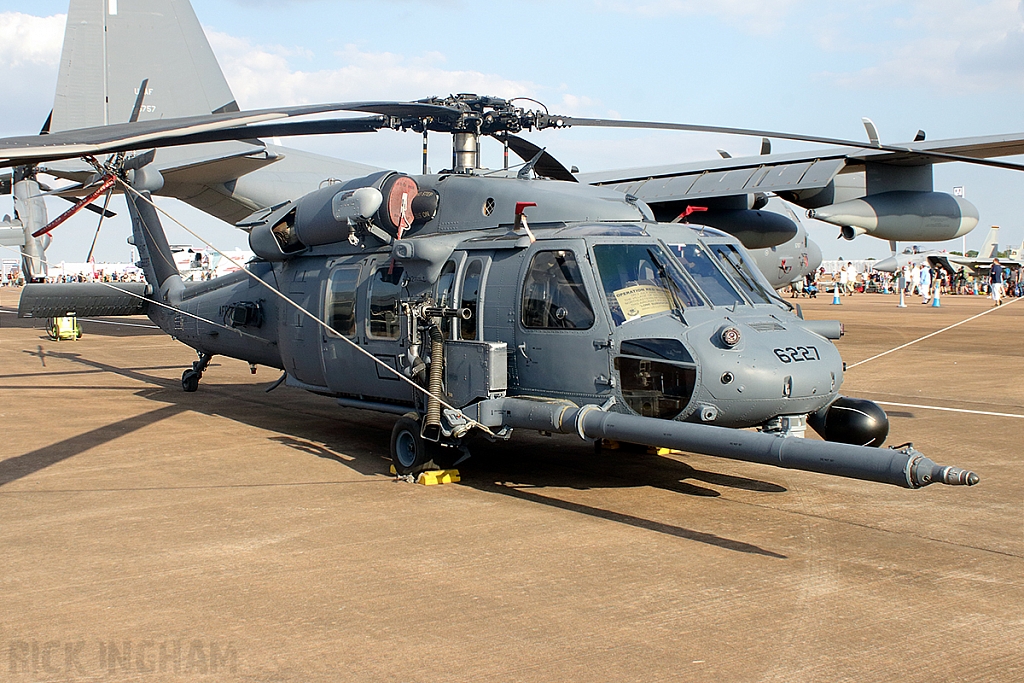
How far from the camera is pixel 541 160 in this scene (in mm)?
9977

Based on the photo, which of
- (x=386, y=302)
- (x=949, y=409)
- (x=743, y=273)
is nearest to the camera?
(x=743, y=273)

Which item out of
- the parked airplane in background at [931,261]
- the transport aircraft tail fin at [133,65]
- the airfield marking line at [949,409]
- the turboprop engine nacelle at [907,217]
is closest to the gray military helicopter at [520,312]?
the airfield marking line at [949,409]

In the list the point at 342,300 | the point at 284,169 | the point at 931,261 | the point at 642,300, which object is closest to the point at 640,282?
the point at 642,300

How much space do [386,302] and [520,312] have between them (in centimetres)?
175

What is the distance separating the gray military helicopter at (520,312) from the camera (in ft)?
22.4

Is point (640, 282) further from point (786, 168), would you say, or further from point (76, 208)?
point (786, 168)

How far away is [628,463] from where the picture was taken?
9023 millimetres

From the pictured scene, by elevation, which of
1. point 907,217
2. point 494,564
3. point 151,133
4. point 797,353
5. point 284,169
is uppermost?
point 284,169

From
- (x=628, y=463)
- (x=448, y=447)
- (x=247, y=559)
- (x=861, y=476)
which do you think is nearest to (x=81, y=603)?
(x=247, y=559)

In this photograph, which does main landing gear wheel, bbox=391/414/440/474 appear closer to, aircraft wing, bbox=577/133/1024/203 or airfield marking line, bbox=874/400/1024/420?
airfield marking line, bbox=874/400/1024/420

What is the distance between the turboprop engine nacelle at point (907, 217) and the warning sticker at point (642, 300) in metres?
9.02

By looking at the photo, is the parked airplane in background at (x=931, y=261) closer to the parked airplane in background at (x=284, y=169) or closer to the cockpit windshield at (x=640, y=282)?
the parked airplane in background at (x=284, y=169)

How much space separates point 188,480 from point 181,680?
453 centimetres

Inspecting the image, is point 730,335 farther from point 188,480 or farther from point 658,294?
point 188,480
